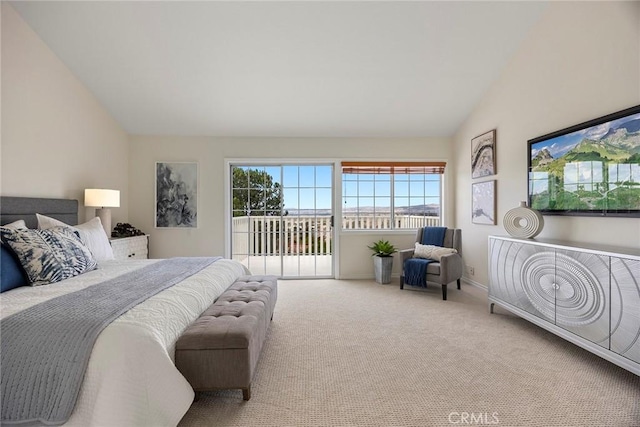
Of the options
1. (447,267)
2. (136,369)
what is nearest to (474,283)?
(447,267)

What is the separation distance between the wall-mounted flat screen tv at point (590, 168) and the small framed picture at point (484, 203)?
0.64 metres

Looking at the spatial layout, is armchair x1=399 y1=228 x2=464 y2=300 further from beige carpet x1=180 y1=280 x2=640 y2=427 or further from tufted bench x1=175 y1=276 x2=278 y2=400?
tufted bench x1=175 y1=276 x2=278 y2=400

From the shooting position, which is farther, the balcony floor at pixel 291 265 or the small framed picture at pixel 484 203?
the balcony floor at pixel 291 265

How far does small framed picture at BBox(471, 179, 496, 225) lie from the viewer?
13.0 ft

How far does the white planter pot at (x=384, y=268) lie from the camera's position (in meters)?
4.63

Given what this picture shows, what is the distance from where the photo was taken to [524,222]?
3121mm

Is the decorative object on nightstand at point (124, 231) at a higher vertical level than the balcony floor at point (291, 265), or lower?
higher

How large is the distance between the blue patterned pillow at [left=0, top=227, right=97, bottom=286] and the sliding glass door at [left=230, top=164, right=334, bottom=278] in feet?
8.33

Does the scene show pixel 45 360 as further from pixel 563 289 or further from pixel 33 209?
pixel 563 289

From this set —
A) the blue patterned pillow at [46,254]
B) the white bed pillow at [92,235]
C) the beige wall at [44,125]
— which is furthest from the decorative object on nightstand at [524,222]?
the beige wall at [44,125]

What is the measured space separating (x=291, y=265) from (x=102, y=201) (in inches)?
108

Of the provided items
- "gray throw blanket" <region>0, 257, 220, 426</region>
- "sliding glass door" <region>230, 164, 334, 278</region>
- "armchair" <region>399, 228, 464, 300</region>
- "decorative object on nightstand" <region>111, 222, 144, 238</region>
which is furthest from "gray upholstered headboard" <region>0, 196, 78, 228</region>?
"armchair" <region>399, 228, 464, 300</region>

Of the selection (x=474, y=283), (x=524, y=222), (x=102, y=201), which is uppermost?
(x=102, y=201)

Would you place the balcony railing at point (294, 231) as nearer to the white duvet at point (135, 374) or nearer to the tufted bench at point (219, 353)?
the tufted bench at point (219, 353)
